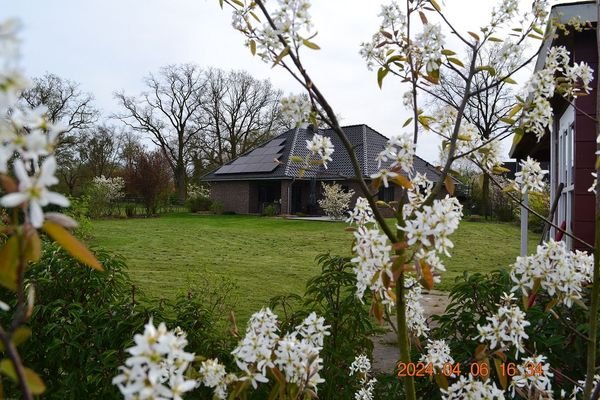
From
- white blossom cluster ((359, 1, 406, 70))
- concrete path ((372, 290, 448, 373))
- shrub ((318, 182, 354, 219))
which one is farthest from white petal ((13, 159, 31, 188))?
shrub ((318, 182, 354, 219))

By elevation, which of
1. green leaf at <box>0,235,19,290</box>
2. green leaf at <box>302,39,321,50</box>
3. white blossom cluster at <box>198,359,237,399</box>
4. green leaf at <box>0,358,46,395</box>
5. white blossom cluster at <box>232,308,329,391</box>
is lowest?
white blossom cluster at <box>198,359,237,399</box>

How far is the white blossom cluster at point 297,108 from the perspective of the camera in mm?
1135

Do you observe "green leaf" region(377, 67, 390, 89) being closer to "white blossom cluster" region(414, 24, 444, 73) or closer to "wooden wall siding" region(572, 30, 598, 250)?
"white blossom cluster" region(414, 24, 444, 73)

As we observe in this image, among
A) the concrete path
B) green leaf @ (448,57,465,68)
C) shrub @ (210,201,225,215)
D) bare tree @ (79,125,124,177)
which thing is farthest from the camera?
bare tree @ (79,125,124,177)

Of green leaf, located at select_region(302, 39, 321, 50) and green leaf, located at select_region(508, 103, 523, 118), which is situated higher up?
green leaf, located at select_region(302, 39, 321, 50)

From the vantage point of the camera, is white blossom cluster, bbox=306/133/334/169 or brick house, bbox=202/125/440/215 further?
brick house, bbox=202/125/440/215

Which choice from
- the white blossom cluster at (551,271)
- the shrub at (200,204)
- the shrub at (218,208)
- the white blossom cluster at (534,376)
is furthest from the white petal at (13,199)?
the shrub at (200,204)

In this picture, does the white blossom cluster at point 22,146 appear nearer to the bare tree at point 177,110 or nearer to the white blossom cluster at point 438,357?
the white blossom cluster at point 438,357

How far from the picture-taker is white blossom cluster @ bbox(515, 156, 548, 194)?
1.42 m

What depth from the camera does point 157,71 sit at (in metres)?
31.9

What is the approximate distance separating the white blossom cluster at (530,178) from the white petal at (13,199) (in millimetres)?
1365

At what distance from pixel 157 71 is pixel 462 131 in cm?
3335

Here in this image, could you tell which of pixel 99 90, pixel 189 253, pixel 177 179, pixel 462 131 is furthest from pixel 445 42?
pixel 177 179

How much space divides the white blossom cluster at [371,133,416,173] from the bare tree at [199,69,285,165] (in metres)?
31.7
